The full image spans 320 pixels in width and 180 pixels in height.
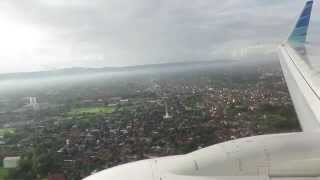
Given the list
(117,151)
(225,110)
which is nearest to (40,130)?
(117,151)

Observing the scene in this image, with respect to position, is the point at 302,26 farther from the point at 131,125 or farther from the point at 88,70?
the point at 88,70

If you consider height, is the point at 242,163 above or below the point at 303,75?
below

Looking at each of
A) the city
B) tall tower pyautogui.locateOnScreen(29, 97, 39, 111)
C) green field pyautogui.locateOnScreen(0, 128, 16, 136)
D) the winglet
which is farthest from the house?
the winglet

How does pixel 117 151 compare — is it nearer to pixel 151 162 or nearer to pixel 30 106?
pixel 151 162

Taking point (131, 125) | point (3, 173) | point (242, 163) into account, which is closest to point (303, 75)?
point (242, 163)

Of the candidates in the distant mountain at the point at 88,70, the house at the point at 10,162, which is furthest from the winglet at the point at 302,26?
the distant mountain at the point at 88,70

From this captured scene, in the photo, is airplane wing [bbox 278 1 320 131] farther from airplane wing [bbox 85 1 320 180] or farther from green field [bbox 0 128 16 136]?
green field [bbox 0 128 16 136]

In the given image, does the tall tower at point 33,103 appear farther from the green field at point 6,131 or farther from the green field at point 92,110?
the green field at point 6,131
